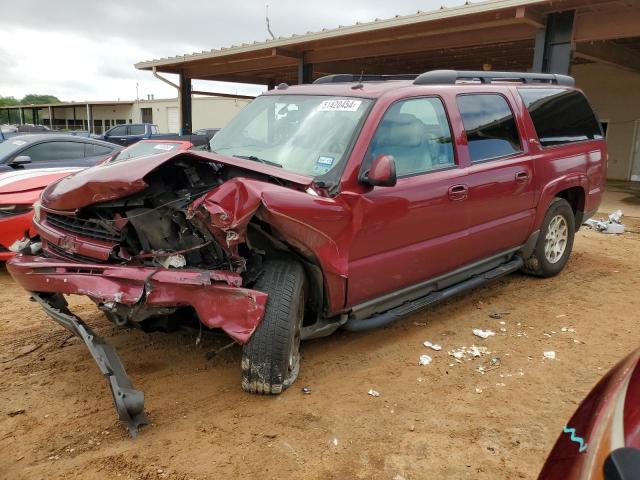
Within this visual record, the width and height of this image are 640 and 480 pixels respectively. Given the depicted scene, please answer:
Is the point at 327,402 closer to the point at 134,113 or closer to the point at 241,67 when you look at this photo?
the point at 241,67

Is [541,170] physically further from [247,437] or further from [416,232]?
[247,437]

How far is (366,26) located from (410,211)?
867cm

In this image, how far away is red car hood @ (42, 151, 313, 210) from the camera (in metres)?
3.13

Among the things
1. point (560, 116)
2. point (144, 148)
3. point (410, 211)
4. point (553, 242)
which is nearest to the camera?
point (410, 211)

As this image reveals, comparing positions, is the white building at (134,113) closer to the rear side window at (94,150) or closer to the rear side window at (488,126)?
the rear side window at (94,150)

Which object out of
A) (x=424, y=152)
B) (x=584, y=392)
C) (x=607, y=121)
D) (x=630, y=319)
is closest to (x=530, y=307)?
(x=630, y=319)

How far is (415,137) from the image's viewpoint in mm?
3943

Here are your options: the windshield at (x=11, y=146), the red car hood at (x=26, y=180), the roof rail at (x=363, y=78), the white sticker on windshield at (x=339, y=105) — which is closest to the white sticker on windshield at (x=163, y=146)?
the red car hood at (x=26, y=180)

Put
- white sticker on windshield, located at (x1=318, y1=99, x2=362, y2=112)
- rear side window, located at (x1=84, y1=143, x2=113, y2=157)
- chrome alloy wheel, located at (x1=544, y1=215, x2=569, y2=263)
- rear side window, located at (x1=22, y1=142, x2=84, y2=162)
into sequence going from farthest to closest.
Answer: rear side window, located at (x1=84, y1=143, x2=113, y2=157)
rear side window, located at (x1=22, y1=142, x2=84, y2=162)
chrome alloy wheel, located at (x1=544, y1=215, x2=569, y2=263)
white sticker on windshield, located at (x1=318, y1=99, x2=362, y2=112)

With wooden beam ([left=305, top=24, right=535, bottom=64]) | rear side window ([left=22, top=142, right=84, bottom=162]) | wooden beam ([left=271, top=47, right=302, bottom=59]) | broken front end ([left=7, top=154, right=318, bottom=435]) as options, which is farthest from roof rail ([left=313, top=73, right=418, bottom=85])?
wooden beam ([left=271, top=47, right=302, bottom=59])

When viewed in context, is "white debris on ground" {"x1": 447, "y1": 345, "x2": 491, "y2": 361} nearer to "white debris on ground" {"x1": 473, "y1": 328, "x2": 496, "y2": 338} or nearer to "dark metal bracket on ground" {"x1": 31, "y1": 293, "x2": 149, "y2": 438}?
"white debris on ground" {"x1": 473, "y1": 328, "x2": 496, "y2": 338}

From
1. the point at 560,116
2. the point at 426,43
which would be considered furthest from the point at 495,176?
the point at 426,43

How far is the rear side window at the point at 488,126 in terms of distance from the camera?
171 inches

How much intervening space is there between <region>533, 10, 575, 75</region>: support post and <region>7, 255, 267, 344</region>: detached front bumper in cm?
855
